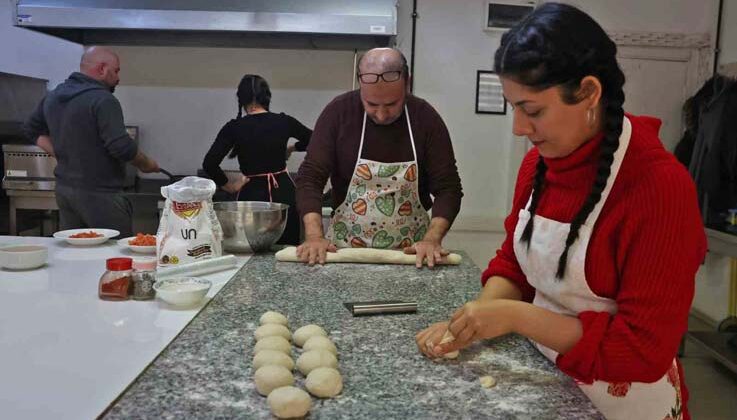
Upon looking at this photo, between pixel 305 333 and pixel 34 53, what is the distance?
145 inches

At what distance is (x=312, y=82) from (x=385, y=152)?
6.86 ft

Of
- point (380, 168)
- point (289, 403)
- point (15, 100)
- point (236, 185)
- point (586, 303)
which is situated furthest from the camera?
point (15, 100)

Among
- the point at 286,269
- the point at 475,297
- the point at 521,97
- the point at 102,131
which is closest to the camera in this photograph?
the point at 521,97

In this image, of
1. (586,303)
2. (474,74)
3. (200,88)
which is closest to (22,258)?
(586,303)

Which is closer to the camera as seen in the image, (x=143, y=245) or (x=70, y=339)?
(x=70, y=339)

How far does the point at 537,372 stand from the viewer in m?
0.92

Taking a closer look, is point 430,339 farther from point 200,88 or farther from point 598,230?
point 200,88

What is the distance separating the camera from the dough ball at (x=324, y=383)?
811 mm

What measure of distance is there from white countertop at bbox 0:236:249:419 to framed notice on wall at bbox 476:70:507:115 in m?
2.64

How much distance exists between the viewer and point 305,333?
1.01m

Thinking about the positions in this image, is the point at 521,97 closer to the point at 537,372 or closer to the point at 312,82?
the point at 537,372

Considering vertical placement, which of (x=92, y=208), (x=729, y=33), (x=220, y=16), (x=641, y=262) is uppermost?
(x=729, y=33)

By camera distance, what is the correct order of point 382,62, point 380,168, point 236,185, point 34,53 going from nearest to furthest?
1. point 382,62
2. point 380,168
3. point 236,185
4. point 34,53

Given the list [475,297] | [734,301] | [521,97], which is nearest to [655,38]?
[734,301]
